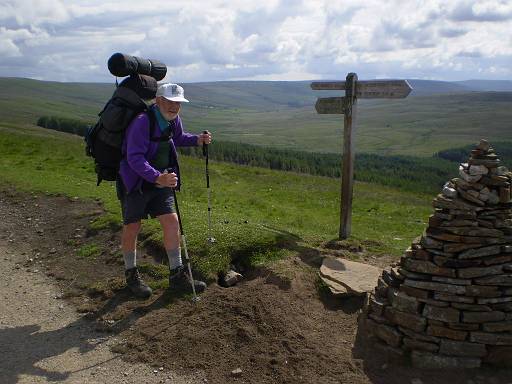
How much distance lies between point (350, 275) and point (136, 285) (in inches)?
161

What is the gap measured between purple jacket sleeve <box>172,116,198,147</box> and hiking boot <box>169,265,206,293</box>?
2312 mm

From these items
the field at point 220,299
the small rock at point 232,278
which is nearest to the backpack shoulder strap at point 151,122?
the field at point 220,299

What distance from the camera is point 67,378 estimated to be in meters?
6.68

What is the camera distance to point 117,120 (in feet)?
Answer: 24.7

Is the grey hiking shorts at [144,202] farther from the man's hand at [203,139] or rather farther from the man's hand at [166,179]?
the man's hand at [203,139]

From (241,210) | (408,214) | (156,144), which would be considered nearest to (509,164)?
(408,214)

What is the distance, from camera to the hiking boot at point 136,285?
868cm

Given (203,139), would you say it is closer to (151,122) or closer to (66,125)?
(151,122)

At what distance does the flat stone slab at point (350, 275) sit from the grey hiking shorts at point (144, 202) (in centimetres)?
332

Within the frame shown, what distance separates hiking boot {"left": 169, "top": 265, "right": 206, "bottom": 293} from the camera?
28.4ft

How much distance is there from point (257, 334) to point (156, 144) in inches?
137

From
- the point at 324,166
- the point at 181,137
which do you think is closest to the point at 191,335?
the point at 181,137

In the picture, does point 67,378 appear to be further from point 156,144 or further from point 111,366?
point 156,144

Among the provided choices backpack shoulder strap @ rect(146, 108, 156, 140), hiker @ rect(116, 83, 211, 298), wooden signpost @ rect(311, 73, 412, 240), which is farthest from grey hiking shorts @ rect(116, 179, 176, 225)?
wooden signpost @ rect(311, 73, 412, 240)
